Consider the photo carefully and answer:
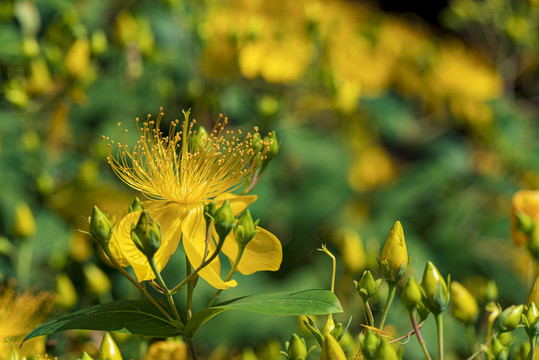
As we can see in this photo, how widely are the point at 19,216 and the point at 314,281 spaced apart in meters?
0.80

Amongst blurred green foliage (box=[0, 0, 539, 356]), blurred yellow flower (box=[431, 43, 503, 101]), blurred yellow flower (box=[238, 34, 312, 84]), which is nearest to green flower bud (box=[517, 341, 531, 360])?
blurred green foliage (box=[0, 0, 539, 356])

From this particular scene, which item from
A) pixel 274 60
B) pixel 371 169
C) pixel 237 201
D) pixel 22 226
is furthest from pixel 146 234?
pixel 371 169

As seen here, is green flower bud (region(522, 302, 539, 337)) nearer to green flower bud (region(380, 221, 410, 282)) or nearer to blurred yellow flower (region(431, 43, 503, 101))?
green flower bud (region(380, 221, 410, 282))

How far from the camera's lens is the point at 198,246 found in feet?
2.09

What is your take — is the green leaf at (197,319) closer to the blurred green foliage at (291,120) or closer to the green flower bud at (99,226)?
the green flower bud at (99,226)

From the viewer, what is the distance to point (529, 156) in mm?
1996

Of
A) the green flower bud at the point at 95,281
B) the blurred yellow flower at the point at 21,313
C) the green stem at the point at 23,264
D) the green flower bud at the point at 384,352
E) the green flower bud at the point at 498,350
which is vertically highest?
the green flower bud at the point at 384,352

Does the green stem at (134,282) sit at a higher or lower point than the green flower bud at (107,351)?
higher

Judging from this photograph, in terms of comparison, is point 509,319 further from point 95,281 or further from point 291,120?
point 291,120

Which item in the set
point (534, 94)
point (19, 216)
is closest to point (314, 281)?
point (19, 216)

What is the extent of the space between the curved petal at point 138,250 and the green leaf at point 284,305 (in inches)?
2.7

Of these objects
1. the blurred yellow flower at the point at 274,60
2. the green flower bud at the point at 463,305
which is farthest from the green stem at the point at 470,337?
the blurred yellow flower at the point at 274,60

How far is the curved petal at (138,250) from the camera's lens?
1.98 feet

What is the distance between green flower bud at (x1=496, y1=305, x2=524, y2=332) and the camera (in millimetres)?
623
